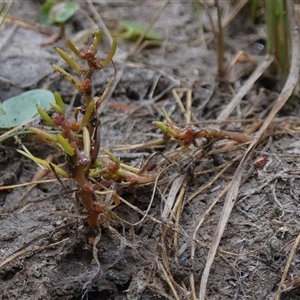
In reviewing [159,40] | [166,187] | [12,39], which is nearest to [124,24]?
[159,40]

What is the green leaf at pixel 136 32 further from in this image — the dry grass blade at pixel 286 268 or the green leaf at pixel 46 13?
the dry grass blade at pixel 286 268

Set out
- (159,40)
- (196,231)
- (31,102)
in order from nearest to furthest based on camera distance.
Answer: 1. (196,231)
2. (31,102)
3. (159,40)

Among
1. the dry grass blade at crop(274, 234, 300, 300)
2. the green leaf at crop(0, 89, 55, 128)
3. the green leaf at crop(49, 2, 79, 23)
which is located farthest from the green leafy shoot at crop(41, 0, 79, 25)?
the dry grass blade at crop(274, 234, 300, 300)

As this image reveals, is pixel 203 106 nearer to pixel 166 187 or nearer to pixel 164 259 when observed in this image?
pixel 166 187

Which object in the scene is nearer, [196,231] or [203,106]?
[196,231]

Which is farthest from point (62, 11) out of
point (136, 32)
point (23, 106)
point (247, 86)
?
point (247, 86)

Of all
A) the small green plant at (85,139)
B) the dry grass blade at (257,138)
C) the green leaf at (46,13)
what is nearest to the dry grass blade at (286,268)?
the dry grass blade at (257,138)
